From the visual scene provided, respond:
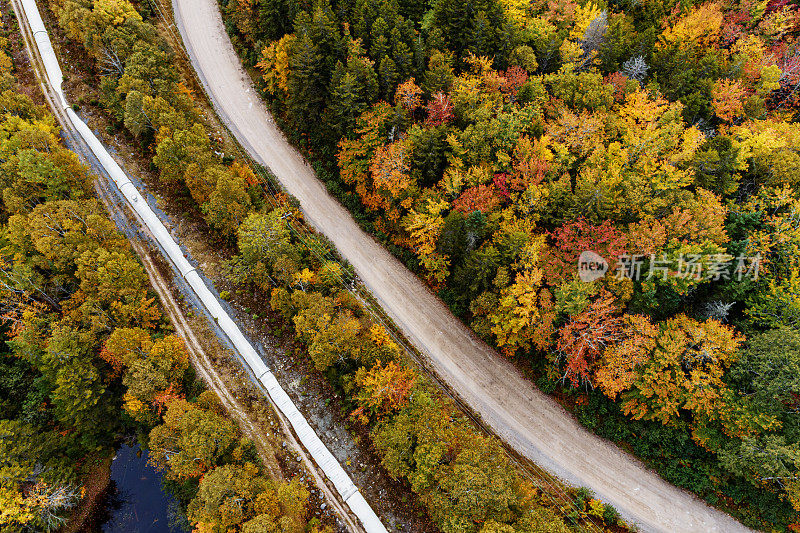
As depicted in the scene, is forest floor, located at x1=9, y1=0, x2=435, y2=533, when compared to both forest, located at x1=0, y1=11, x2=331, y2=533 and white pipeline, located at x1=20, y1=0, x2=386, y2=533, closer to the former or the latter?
white pipeline, located at x1=20, y1=0, x2=386, y2=533

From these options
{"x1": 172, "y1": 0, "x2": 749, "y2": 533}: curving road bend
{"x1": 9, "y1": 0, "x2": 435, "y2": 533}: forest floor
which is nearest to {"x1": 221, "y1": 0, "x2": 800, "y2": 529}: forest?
{"x1": 172, "y1": 0, "x2": 749, "y2": 533}: curving road bend

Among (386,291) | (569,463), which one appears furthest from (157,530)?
(569,463)

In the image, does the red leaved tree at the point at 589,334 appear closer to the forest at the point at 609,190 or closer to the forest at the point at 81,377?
the forest at the point at 609,190

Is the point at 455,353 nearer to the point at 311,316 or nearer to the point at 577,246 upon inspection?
the point at 311,316

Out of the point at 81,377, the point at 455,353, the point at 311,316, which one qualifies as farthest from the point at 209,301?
the point at 455,353

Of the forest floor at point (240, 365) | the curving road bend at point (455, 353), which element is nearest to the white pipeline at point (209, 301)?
the forest floor at point (240, 365)

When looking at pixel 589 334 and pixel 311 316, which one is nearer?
pixel 589 334

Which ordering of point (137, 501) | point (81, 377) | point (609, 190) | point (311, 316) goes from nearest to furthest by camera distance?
point (609, 190) < point (81, 377) < point (311, 316) < point (137, 501)
